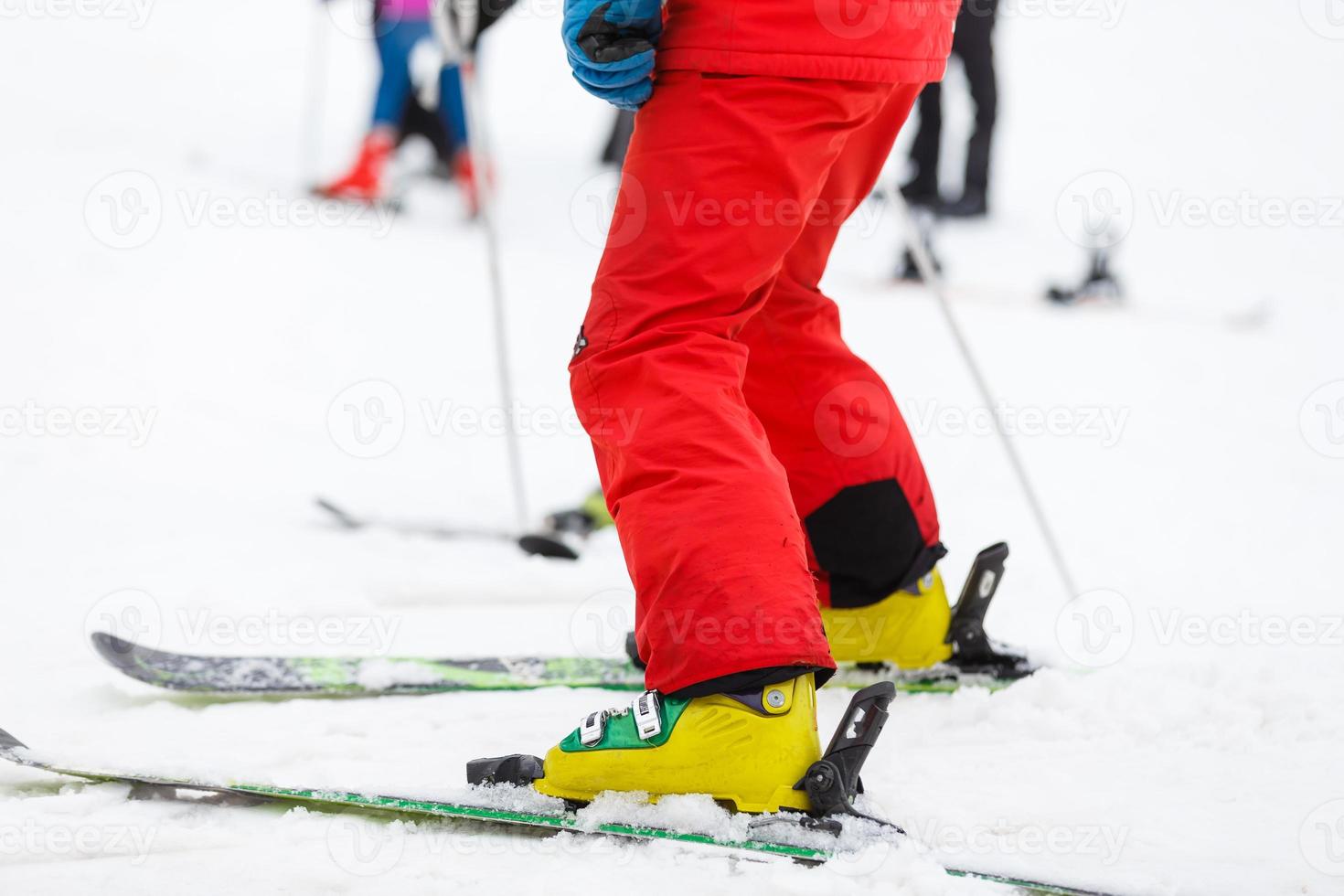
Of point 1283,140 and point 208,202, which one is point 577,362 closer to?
point 208,202

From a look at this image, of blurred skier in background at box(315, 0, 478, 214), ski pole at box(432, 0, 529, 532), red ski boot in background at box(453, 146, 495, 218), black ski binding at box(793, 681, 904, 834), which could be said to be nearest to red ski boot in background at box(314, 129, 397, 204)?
blurred skier in background at box(315, 0, 478, 214)

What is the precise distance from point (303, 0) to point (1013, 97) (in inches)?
357

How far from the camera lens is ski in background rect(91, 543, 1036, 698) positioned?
1929 millimetres

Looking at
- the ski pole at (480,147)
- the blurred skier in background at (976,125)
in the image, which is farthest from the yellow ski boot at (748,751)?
the blurred skier in background at (976,125)

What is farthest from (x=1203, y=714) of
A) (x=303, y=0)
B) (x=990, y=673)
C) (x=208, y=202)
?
(x=303, y=0)

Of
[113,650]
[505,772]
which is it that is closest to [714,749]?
[505,772]

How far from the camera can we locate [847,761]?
53.3 inches

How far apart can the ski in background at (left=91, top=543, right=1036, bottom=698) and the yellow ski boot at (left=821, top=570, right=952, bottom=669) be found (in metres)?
0.03

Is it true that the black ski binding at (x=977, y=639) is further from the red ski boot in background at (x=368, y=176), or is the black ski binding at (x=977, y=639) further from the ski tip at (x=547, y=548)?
the red ski boot in background at (x=368, y=176)

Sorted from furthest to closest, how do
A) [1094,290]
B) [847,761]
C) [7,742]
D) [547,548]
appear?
[1094,290], [547,548], [7,742], [847,761]

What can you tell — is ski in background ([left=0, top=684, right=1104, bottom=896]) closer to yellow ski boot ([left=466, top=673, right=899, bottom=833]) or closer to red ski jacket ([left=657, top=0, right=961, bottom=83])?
yellow ski boot ([left=466, top=673, right=899, bottom=833])

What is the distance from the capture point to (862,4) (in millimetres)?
1436

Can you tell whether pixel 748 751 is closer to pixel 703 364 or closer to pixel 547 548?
pixel 703 364

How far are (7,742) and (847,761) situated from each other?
1.17m
